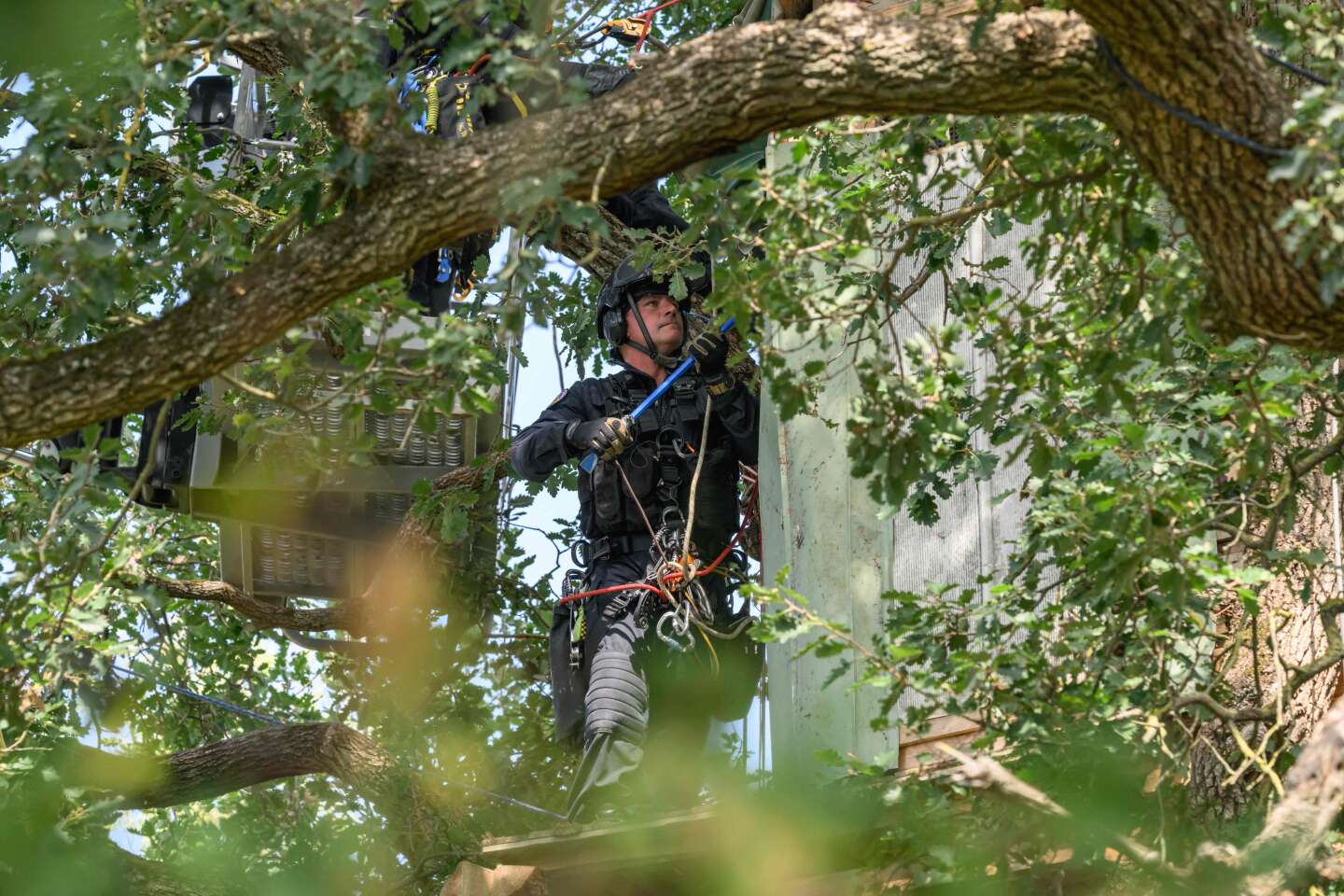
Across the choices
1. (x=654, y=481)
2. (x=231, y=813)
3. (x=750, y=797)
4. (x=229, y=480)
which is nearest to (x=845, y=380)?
(x=654, y=481)

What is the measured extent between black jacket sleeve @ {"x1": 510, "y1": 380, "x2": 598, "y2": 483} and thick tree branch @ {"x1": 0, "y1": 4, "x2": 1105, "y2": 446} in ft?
9.97

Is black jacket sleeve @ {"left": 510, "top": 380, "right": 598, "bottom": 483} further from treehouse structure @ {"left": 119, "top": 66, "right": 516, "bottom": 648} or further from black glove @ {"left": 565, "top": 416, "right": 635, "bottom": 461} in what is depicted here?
treehouse structure @ {"left": 119, "top": 66, "right": 516, "bottom": 648}

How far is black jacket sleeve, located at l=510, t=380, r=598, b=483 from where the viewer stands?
7.13 m

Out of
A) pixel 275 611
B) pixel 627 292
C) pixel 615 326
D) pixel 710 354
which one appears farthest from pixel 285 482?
pixel 710 354

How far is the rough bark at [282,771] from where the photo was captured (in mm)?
6555

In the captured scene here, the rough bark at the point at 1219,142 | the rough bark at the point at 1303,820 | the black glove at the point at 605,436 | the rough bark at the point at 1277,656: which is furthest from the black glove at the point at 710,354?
the rough bark at the point at 1303,820

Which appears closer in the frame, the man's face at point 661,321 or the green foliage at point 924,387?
the green foliage at point 924,387

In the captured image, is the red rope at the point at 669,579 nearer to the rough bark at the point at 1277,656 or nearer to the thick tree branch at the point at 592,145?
the rough bark at the point at 1277,656

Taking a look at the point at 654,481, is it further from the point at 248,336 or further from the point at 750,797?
the point at 248,336

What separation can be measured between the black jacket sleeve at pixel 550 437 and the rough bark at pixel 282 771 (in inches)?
48.6

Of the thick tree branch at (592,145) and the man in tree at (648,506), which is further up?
the thick tree branch at (592,145)

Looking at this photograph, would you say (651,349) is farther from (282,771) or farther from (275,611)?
(275,611)

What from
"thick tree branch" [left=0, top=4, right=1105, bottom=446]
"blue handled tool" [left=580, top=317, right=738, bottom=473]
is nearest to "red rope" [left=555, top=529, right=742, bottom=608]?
"blue handled tool" [left=580, top=317, right=738, bottom=473]

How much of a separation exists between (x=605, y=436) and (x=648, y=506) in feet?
1.34
